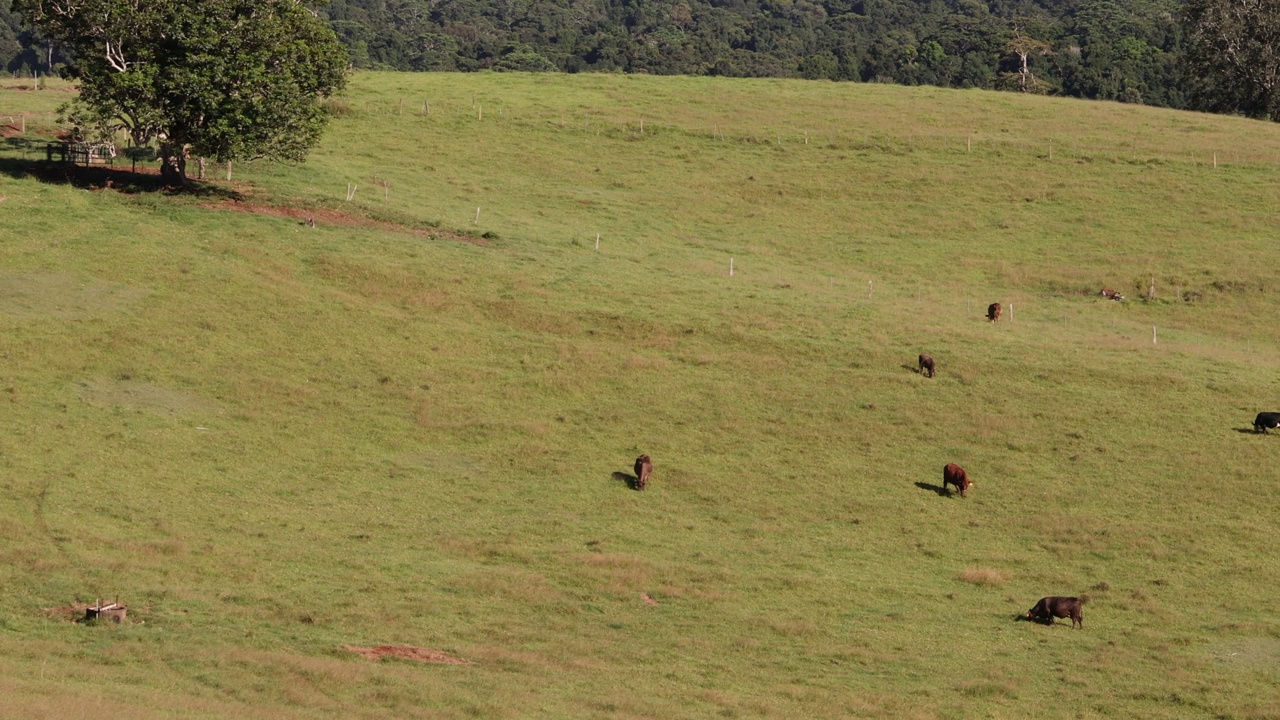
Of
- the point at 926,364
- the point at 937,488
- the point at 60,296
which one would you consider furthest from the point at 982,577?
the point at 60,296

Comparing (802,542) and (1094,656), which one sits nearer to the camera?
(1094,656)

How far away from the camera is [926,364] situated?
159ft

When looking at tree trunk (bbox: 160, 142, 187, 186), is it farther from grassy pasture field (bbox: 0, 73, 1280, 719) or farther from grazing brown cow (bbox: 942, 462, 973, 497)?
grazing brown cow (bbox: 942, 462, 973, 497)

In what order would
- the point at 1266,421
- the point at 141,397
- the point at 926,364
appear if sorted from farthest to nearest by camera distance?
the point at 926,364
the point at 1266,421
the point at 141,397

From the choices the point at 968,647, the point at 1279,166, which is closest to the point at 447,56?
the point at 1279,166

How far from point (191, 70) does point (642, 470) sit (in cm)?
2795

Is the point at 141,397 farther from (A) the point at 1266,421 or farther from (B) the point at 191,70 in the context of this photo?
(A) the point at 1266,421

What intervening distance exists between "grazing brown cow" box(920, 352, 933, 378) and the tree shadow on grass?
29.2 m

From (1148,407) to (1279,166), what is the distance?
37993 millimetres

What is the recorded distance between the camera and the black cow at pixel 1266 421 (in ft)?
145

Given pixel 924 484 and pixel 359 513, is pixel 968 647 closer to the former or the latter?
pixel 924 484

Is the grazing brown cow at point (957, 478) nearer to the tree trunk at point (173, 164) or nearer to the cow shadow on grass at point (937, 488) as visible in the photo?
the cow shadow on grass at point (937, 488)

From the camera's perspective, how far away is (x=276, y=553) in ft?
103

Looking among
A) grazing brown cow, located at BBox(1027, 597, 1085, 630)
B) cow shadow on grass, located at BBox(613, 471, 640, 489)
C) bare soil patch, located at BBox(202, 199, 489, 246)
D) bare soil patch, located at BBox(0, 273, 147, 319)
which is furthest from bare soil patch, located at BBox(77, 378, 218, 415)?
grazing brown cow, located at BBox(1027, 597, 1085, 630)
